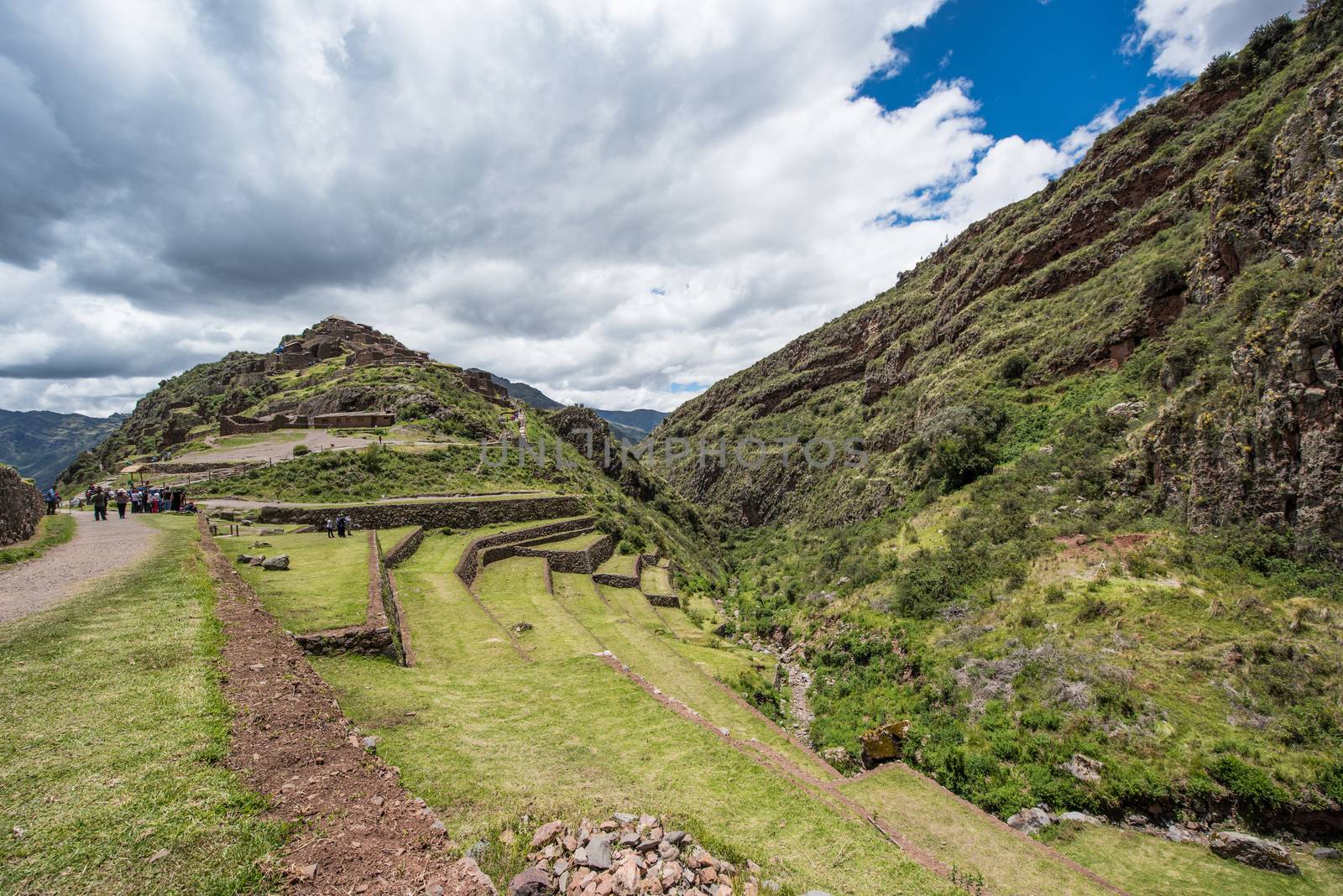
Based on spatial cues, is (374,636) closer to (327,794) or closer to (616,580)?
(327,794)

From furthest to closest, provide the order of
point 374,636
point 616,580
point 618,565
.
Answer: point 618,565 → point 616,580 → point 374,636

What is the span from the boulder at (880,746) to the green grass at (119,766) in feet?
47.2

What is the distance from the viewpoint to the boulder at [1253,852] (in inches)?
380

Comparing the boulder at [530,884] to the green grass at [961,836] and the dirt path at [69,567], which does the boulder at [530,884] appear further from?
the dirt path at [69,567]

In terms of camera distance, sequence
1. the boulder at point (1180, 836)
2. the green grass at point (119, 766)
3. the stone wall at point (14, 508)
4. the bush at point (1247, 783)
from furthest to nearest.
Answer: the stone wall at point (14, 508), the boulder at point (1180, 836), the bush at point (1247, 783), the green grass at point (119, 766)

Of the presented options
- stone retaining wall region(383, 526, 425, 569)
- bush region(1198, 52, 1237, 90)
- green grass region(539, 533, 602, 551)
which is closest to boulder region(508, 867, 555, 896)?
stone retaining wall region(383, 526, 425, 569)

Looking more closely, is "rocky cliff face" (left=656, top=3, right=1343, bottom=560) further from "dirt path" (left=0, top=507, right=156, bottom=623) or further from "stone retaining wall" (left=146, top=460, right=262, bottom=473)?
"stone retaining wall" (left=146, top=460, right=262, bottom=473)

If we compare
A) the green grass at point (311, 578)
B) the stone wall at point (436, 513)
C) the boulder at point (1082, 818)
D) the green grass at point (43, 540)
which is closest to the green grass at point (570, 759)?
the green grass at point (311, 578)

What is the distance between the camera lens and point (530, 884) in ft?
17.5

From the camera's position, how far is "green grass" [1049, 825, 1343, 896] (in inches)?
367

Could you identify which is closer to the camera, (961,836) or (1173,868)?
(1173,868)

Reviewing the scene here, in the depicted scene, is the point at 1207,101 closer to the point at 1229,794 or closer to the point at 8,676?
the point at 1229,794

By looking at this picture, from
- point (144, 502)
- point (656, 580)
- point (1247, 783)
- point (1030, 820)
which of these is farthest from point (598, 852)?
point (144, 502)

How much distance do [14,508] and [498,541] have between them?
590 inches
